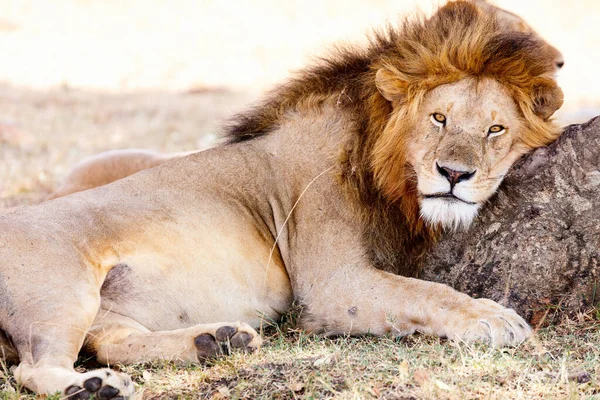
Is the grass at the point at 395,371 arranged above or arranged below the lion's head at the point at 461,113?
below

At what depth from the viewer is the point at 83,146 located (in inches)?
380

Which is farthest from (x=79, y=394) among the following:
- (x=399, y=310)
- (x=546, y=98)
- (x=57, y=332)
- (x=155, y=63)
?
(x=155, y=63)

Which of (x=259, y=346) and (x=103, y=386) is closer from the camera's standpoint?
(x=103, y=386)

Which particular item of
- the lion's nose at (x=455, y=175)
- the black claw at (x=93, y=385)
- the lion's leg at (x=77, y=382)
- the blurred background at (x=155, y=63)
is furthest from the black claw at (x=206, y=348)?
the blurred background at (x=155, y=63)

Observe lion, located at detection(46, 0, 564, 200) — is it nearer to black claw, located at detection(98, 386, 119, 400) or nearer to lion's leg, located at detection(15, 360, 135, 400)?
lion's leg, located at detection(15, 360, 135, 400)

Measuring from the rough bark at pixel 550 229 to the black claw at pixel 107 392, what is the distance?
6.45 ft

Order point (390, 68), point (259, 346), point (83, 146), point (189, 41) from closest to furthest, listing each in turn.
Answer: point (259, 346) < point (390, 68) < point (83, 146) < point (189, 41)

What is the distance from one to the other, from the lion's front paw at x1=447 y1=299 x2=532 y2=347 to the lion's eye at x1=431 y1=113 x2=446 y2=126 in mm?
895

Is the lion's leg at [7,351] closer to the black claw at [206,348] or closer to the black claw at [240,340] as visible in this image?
the black claw at [206,348]

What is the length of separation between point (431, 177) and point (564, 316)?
0.96 m

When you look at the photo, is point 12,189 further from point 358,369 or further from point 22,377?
point 358,369

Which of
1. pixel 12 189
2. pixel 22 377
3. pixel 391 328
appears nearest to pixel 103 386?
pixel 22 377

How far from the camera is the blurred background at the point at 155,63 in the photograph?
9.87 meters

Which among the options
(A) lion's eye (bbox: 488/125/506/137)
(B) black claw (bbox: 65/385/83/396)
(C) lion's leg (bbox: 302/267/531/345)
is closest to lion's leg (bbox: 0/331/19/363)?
(B) black claw (bbox: 65/385/83/396)
